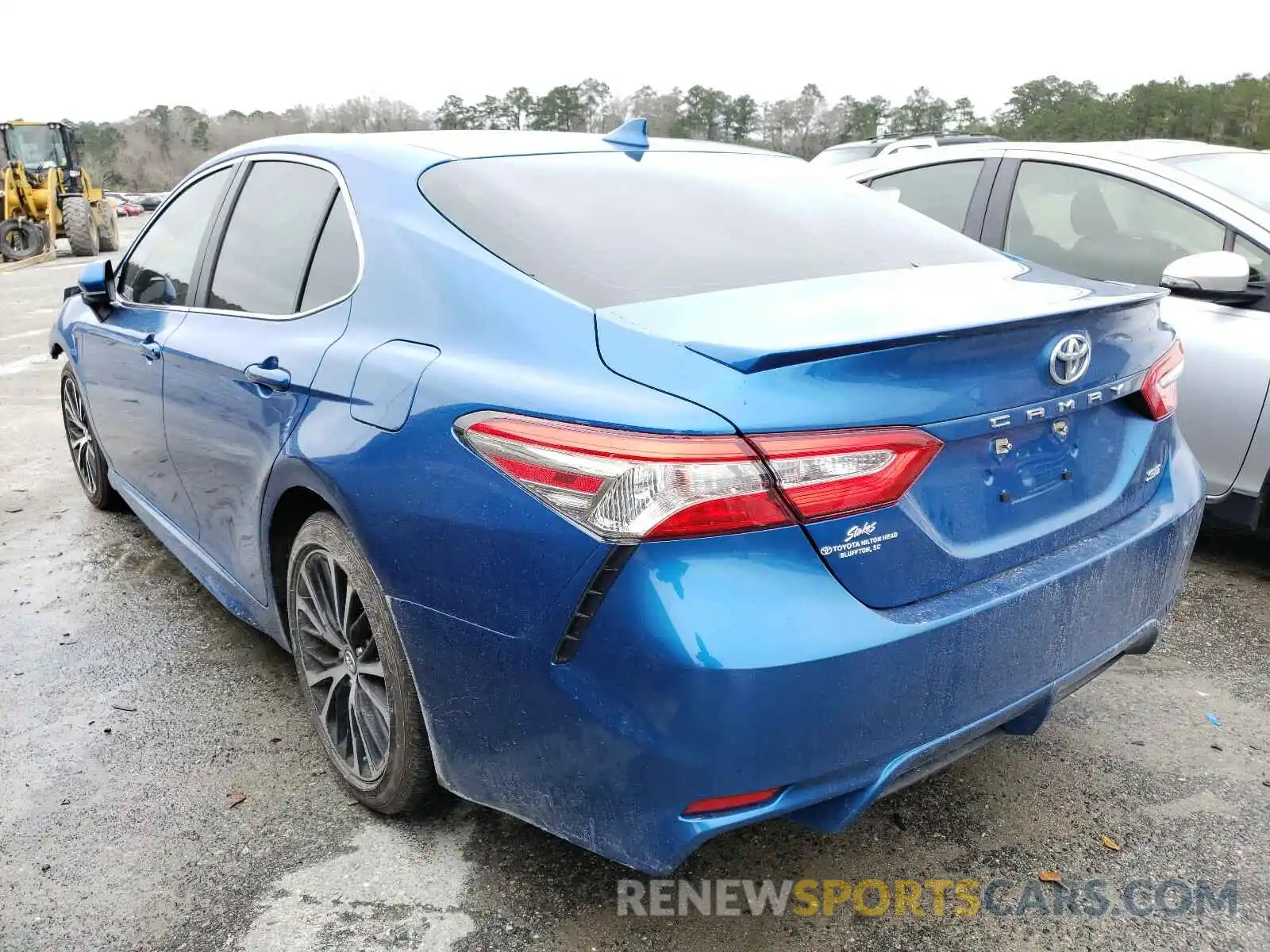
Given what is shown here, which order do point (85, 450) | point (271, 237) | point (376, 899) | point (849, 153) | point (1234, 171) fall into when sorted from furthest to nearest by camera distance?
point (849, 153) < point (85, 450) < point (1234, 171) < point (271, 237) < point (376, 899)

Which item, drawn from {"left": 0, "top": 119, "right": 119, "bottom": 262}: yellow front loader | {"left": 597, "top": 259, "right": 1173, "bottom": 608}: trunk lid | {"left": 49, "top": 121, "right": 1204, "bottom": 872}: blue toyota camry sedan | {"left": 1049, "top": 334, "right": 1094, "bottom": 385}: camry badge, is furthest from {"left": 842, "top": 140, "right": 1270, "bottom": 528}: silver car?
{"left": 0, "top": 119, "right": 119, "bottom": 262}: yellow front loader

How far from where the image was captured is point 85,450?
15.9 feet

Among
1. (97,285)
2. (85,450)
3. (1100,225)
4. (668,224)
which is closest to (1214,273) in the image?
(1100,225)

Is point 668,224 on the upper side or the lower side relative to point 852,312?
upper

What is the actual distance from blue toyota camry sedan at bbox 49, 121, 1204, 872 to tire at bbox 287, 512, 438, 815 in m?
0.01

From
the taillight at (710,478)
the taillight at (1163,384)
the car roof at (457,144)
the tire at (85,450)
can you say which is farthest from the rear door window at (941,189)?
the tire at (85,450)

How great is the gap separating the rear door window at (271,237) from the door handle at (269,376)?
17 centimetres

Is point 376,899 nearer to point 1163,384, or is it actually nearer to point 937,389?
point 937,389

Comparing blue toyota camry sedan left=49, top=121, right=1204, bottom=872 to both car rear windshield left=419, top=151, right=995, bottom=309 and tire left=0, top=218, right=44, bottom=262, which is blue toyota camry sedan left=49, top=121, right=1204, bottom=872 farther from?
tire left=0, top=218, right=44, bottom=262

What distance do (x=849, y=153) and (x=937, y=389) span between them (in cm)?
1431

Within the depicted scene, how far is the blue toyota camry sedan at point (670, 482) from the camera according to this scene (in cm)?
169

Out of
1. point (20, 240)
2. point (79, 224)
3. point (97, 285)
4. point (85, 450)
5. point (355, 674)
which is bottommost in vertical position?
point (20, 240)

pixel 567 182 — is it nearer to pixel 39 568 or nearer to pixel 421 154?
pixel 421 154

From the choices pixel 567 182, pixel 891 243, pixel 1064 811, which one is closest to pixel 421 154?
pixel 567 182
